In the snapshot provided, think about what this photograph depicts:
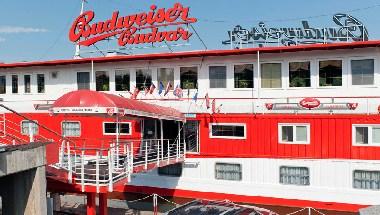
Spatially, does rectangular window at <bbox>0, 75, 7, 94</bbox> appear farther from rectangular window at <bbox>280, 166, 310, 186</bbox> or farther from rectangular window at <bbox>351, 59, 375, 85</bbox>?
rectangular window at <bbox>351, 59, 375, 85</bbox>

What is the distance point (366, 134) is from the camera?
1877 cm

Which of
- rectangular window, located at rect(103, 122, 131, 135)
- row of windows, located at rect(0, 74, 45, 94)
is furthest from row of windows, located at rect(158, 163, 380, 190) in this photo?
row of windows, located at rect(0, 74, 45, 94)

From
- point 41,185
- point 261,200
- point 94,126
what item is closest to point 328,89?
point 261,200

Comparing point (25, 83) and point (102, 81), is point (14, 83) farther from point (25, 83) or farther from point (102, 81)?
point (102, 81)

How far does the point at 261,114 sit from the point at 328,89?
3507mm

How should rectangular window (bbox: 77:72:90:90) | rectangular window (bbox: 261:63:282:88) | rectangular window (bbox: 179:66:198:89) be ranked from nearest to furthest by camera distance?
1. rectangular window (bbox: 261:63:282:88)
2. rectangular window (bbox: 179:66:198:89)
3. rectangular window (bbox: 77:72:90:90)

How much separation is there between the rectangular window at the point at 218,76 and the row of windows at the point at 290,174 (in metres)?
4.26

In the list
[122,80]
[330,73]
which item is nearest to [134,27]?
[122,80]

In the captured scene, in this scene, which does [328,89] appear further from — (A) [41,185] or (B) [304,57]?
(A) [41,185]

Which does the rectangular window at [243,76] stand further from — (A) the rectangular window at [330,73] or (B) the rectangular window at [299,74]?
(A) the rectangular window at [330,73]

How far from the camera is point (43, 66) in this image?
87.5 ft

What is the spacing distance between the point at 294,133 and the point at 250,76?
158 inches

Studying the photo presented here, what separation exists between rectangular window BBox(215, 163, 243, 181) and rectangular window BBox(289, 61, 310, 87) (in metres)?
4.92

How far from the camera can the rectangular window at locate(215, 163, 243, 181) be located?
20.7 m
